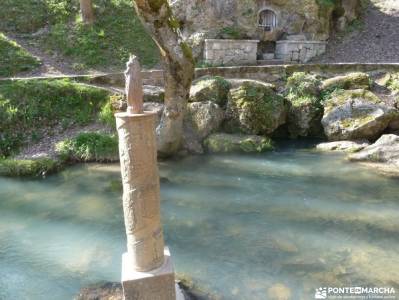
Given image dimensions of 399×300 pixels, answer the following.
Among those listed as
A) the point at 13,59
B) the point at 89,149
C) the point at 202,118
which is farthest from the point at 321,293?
the point at 13,59

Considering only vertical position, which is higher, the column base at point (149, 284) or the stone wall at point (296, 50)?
the stone wall at point (296, 50)

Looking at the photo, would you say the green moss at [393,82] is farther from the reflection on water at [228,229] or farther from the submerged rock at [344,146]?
the reflection on water at [228,229]

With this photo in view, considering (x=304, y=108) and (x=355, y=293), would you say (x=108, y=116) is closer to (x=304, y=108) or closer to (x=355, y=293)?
(x=304, y=108)

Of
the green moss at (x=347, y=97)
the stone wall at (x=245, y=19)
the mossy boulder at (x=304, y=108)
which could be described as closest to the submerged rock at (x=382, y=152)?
the green moss at (x=347, y=97)

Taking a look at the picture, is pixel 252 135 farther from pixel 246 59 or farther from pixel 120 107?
pixel 246 59

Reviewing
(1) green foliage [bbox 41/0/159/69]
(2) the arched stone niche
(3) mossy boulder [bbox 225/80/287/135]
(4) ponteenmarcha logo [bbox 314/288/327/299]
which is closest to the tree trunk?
(1) green foliage [bbox 41/0/159/69]

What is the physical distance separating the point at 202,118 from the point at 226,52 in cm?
637

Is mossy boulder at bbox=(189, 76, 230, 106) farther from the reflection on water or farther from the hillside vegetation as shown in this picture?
the hillside vegetation

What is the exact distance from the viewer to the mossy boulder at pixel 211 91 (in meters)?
13.0

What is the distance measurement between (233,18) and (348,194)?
12.9 metres

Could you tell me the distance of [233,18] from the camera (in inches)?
738

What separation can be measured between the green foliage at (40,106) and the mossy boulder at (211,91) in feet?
10.2

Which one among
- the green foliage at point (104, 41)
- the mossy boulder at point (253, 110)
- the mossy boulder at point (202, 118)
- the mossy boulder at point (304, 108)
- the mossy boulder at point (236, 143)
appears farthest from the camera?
the green foliage at point (104, 41)

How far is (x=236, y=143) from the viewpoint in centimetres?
1190
